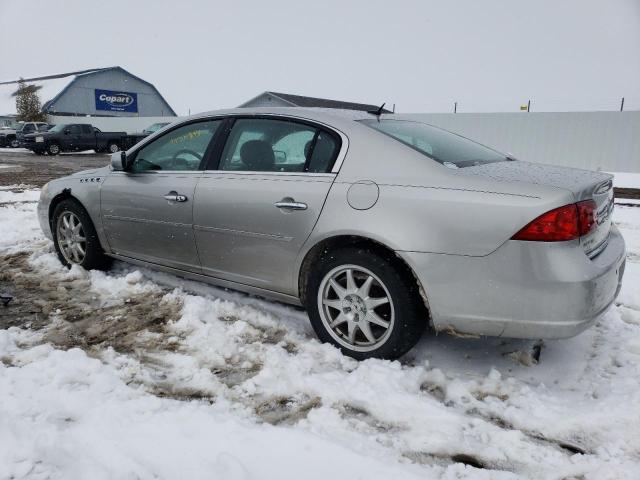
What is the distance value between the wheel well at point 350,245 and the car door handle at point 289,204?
0.81 feet

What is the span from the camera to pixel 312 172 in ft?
10.1

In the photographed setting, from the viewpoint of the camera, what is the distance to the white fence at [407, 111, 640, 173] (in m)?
16.0

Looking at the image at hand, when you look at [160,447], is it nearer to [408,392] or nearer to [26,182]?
[408,392]

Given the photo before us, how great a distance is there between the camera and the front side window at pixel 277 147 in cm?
312

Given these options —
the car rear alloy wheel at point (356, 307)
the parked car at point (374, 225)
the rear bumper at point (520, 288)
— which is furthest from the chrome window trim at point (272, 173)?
the rear bumper at point (520, 288)

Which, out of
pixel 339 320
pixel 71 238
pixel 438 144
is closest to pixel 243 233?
pixel 339 320

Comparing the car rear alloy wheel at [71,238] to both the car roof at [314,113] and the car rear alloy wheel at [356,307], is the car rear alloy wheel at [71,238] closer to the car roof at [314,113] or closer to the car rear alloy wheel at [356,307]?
the car roof at [314,113]

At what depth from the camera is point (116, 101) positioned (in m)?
47.4

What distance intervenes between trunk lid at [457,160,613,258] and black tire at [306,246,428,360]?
651 mm

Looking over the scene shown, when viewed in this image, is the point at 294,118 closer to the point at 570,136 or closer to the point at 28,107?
the point at 570,136

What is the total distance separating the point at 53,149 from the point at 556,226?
25.7 meters

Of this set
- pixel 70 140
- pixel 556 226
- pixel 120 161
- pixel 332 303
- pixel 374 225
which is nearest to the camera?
pixel 556 226

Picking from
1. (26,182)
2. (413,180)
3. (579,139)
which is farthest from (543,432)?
(579,139)

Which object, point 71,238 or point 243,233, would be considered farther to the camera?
point 71,238
